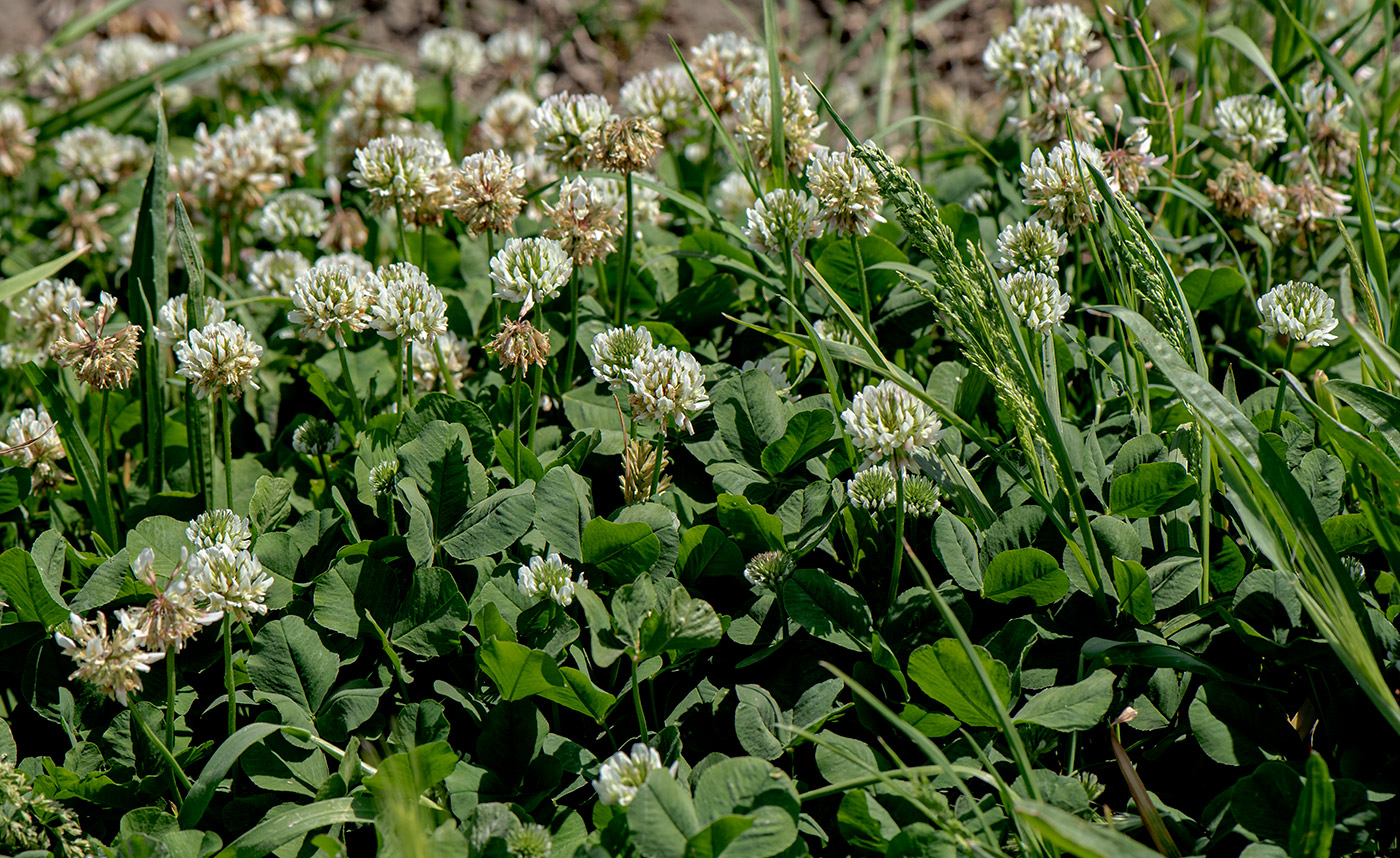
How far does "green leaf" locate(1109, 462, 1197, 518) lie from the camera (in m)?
1.80

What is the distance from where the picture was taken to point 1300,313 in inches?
76.2

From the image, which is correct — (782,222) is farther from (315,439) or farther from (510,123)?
(510,123)

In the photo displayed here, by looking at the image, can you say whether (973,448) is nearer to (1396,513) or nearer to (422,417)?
(1396,513)

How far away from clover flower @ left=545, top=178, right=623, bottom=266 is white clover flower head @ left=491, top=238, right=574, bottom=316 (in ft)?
0.34

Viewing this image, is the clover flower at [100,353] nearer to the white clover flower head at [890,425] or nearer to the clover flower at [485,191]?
the clover flower at [485,191]

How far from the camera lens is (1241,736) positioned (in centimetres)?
165

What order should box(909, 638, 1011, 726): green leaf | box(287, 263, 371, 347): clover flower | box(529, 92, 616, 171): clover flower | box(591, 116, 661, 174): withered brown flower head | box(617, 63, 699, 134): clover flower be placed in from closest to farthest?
box(909, 638, 1011, 726): green leaf
box(287, 263, 371, 347): clover flower
box(591, 116, 661, 174): withered brown flower head
box(529, 92, 616, 171): clover flower
box(617, 63, 699, 134): clover flower

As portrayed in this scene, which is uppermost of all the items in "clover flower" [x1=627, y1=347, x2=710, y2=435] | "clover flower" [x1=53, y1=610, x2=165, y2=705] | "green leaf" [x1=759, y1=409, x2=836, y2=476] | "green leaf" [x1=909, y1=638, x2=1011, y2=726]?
"clover flower" [x1=627, y1=347, x2=710, y2=435]

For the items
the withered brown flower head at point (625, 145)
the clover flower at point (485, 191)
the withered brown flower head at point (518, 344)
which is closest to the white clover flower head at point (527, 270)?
the withered brown flower head at point (518, 344)

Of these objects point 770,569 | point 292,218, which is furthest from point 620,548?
point 292,218

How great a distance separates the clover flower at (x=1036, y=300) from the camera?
190 cm

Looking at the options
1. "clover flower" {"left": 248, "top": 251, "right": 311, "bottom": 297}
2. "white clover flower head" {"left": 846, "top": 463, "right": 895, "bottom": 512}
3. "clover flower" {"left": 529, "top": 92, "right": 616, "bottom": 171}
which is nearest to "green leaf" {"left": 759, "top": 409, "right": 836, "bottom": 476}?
"white clover flower head" {"left": 846, "top": 463, "right": 895, "bottom": 512}

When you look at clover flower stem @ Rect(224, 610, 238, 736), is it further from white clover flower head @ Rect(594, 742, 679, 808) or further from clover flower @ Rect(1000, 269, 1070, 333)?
clover flower @ Rect(1000, 269, 1070, 333)

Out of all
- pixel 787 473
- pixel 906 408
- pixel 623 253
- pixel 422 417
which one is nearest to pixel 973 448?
pixel 787 473
